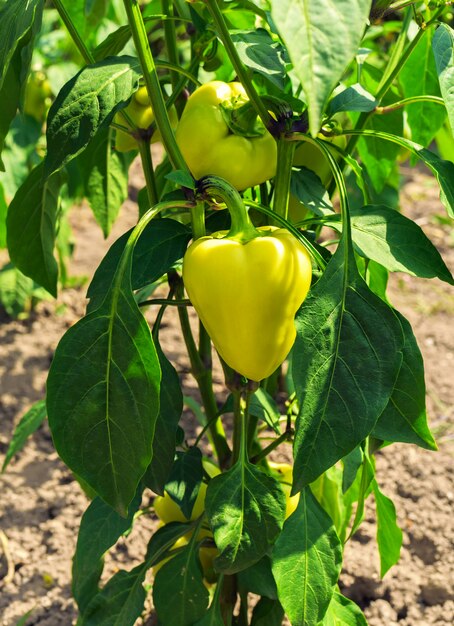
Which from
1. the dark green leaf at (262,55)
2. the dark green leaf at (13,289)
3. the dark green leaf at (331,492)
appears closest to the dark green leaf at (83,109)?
the dark green leaf at (262,55)

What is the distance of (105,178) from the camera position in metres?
1.23

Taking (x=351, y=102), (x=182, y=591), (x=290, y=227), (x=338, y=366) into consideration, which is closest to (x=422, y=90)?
(x=351, y=102)

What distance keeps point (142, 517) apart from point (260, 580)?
624 mm

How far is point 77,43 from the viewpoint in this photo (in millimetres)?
859

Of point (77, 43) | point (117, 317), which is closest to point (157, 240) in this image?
point (117, 317)

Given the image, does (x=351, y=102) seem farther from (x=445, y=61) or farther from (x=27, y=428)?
(x=27, y=428)

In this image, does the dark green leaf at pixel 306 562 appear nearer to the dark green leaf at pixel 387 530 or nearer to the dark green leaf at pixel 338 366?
the dark green leaf at pixel 387 530

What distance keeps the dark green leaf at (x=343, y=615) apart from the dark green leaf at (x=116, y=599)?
252mm

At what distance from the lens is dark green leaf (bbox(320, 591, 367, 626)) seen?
109 cm

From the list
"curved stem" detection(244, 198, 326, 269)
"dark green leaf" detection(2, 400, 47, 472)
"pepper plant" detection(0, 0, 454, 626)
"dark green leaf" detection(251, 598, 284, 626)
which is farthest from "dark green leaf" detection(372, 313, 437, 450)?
"dark green leaf" detection(2, 400, 47, 472)

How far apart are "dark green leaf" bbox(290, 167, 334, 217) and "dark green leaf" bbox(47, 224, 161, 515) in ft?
0.72

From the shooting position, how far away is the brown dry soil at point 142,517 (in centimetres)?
146

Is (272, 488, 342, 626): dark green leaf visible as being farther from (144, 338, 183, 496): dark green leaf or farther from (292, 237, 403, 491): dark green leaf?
(292, 237, 403, 491): dark green leaf

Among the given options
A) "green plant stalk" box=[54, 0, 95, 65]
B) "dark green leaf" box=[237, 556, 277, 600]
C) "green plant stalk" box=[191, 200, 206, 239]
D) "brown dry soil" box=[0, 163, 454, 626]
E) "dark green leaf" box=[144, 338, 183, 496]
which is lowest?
"brown dry soil" box=[0, 163, 454, 626]
